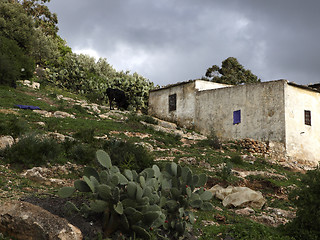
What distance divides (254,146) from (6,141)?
1596cm

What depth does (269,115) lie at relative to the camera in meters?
20.9

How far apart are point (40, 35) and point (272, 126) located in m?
28.6

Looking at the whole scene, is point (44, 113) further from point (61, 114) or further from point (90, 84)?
point (90, 84)

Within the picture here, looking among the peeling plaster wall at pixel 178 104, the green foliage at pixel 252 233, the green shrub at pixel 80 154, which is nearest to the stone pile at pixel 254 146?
the peeling plaster wall at pixel 178 104

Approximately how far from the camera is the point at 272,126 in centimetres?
2061

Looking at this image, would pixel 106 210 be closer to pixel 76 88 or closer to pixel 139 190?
pixel 139 190

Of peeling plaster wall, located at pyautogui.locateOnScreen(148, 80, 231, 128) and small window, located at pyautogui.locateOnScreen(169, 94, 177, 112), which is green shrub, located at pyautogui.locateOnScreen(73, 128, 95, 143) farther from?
small window, located at pyautogui.locateOnScreen(169, 94, 177, 112)

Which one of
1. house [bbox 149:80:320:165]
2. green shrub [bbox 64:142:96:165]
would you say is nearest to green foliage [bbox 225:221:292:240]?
green shrub [bbox 64:142:96:165]

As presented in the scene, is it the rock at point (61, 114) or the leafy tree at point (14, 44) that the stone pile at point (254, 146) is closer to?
the rock at point (61, 114)

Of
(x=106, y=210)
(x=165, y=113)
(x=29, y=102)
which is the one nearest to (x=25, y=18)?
(x=29, y=102)

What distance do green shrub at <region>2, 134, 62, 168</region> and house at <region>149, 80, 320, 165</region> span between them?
45.8 feet

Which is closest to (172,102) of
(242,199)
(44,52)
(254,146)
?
(254,146)

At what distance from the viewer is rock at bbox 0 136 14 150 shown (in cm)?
926

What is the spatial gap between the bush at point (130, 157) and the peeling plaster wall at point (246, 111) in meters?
12.6
